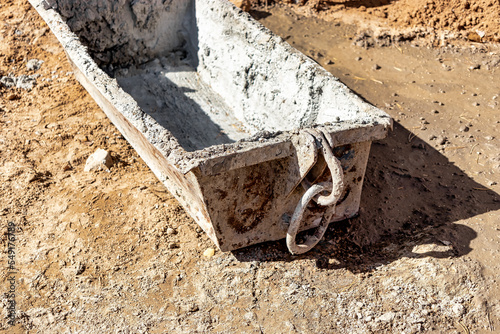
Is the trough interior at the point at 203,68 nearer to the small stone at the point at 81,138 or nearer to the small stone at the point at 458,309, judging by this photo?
the small stone at the point at 81,138

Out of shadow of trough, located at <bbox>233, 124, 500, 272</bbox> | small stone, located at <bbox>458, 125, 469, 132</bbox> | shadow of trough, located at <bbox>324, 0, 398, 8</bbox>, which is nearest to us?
shadow of trough, located at <bbox>233, 124, 500, 272</bbox>

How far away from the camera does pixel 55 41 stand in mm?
5660

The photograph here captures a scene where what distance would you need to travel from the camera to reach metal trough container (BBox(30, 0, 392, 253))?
9.35 ft

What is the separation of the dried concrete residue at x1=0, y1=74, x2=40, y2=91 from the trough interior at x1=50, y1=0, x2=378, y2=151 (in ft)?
2.69

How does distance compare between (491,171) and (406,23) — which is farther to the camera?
(406,23)

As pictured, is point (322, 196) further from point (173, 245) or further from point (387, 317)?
point (173, 245)

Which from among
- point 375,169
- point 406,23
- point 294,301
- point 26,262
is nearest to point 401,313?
point 294,301

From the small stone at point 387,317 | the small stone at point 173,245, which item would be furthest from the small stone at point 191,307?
the small stone at point 387,317

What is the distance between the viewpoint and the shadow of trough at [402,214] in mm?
3318

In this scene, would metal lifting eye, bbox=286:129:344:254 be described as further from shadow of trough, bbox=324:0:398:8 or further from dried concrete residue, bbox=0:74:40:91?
shadow of trough, bbox=324:0:398:8

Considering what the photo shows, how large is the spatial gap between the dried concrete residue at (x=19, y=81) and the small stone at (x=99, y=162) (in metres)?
1.53

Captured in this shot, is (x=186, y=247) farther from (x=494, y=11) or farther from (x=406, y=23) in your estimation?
(x=494, y=11)

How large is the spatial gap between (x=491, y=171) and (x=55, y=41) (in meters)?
4.83

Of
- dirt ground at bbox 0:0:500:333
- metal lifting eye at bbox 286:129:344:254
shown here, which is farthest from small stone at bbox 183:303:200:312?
metal lifting eye at bbox 286:129:344:254
